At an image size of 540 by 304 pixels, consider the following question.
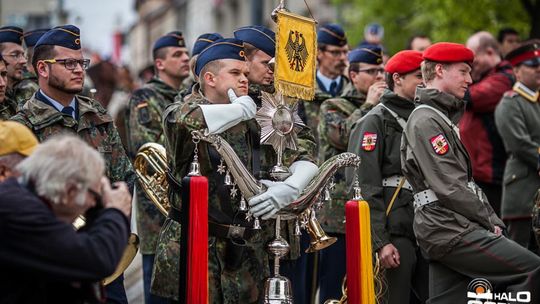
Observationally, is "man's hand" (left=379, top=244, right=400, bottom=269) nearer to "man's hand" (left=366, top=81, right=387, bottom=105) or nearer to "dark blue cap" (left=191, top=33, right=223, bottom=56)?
"man's hand" (left=366, top=81, right=387, bottom=105)

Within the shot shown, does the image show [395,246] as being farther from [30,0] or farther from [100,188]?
[30,0]

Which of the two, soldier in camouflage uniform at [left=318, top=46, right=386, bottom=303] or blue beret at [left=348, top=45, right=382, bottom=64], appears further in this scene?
blue beret at [left=348, top=45, right=382, bottom=64]

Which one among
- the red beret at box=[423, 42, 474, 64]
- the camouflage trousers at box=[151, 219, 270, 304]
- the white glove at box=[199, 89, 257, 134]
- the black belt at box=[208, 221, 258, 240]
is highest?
the red beret at box=[423, 42, 474, 64]

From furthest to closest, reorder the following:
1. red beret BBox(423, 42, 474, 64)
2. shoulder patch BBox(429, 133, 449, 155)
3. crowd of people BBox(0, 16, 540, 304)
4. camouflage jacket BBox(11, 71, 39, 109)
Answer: camouflage jacket BBox(11, 71, 39, 109) → red beret BBox(423, 42, 474, 64) → shoulder patch BBox(429, 133, 449, 155) → crowd of people BBox(0, 16, 540, 304)

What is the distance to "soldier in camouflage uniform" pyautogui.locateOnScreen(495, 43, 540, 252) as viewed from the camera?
36.7 ft

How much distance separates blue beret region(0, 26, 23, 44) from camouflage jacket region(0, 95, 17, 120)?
0.75 metres

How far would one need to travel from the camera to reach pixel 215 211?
25.0ft

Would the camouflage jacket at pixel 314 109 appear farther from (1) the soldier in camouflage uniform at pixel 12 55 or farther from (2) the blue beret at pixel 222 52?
(2) the blue beret at pixel 222 52

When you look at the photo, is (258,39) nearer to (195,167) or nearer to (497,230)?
(195,167)

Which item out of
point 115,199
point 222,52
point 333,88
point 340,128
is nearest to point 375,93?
point 340,128

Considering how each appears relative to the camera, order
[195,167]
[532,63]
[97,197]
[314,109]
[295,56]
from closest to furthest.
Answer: [97,197] → [195,167] → [295,56] → [314,109] → [532,63]

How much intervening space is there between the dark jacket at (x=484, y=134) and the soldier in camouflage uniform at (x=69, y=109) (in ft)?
15.8

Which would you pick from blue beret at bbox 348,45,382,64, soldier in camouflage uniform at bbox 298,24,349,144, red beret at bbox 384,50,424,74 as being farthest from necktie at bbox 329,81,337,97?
red beret at bbox 384,50,424,74

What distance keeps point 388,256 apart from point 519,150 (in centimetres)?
297
